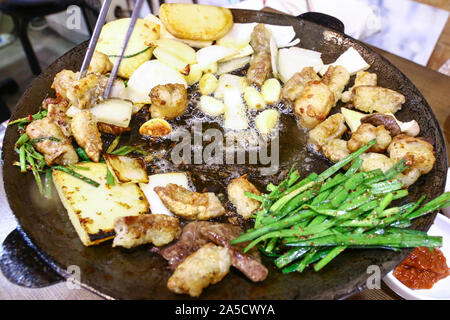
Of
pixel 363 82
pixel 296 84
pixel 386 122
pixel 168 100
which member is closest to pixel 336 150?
pixel 386 122

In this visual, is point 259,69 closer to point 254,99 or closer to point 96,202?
point 254,99

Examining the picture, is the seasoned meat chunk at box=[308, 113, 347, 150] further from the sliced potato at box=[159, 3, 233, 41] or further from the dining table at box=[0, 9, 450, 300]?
the sliced potato at box=[159, 3, 233, 41]

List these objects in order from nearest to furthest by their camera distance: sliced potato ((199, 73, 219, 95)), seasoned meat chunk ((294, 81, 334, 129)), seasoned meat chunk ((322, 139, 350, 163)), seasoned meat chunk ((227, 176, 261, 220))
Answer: seasoned meat chunk ((227, 176, 261, 220)), seasoned meat chunk ((322, 139, 350, 163)), seasoned meat chunk ((294, 81, 334, 129)), sliced potato ((199, 73, 219, 95))

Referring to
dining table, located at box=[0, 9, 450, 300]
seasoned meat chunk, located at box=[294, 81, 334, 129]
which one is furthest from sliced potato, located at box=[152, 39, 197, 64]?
dining table, located at box=[0, 9, 450, 300]

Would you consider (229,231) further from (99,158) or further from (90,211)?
(99,158)

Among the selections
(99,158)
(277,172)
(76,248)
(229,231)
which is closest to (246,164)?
(277,172)

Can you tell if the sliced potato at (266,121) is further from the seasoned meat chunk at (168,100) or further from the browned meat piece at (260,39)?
the browned meat piece at (260,39)
